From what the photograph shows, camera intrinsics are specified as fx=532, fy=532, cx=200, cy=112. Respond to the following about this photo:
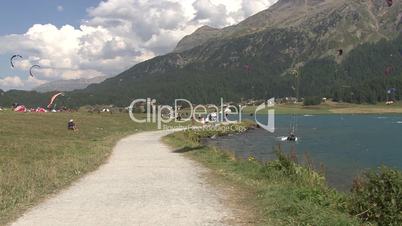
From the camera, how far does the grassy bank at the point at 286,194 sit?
13008 mm

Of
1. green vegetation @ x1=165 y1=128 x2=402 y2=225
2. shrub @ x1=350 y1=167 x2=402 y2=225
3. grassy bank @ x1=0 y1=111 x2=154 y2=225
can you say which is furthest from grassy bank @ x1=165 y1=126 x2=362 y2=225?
grassy bank @ x1=0 y1=111 x2=154 y2=225

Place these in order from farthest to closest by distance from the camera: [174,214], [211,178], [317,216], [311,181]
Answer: [211,178]
[311,181]
[174,214]
[317,216]

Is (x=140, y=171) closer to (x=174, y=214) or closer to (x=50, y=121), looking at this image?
(x=174, y=214)

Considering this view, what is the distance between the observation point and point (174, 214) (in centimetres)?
1414

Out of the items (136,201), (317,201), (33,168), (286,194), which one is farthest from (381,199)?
(33,168)

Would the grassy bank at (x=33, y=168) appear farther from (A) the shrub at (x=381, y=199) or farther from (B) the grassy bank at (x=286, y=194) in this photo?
(A) the shrub at (x=381, y=199)

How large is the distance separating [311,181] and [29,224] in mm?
10735

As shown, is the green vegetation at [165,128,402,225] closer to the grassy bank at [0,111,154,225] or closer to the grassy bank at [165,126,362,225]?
the grassy bank at [165,126,362,225]

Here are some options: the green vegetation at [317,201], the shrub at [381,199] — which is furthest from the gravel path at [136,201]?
the shrub at [381,199]

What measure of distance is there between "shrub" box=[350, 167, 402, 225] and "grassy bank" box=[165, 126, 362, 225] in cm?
50

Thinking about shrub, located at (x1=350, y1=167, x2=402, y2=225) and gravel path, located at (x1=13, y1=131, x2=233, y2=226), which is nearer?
shrub, located at (x1=350, y1=167, x2=402, y2=225)

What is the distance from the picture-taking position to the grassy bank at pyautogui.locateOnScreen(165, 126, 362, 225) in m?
13.0

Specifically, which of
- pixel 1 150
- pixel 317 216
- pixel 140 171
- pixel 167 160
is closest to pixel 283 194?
pixel 317 216

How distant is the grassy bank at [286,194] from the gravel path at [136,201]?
1.16 meters
